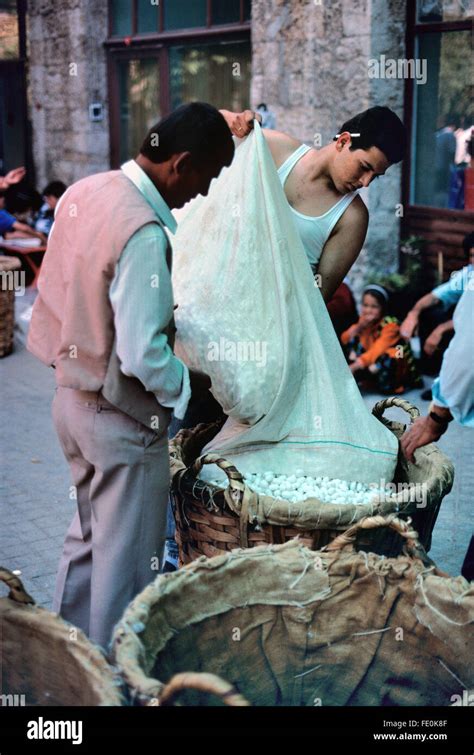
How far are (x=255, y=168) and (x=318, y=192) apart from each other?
0.31 m

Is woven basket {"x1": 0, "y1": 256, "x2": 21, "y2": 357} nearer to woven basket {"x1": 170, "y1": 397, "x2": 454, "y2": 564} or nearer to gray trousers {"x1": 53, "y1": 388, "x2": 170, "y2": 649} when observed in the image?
woven basket {"x1": 170, "y1": 397, "x2": 454, "y2": 564}

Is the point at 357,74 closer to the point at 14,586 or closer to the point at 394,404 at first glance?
the point at 394,404

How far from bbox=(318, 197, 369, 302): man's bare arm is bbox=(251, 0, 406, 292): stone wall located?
13.0 feet

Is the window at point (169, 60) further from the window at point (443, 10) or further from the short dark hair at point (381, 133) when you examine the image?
the short dark hair at point (381, 133)

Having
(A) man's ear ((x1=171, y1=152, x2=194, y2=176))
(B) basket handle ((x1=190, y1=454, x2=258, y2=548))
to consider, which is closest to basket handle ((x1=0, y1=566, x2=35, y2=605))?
(B) basket handle ((x1=190, y1=454, x2=258, y2=548))

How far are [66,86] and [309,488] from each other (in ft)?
27.8

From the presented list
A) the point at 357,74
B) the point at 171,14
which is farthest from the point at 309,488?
the point at 171,14

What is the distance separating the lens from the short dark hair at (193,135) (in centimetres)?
241

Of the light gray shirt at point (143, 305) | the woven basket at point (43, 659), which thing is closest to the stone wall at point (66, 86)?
the light gray shirt at point (143, 305)

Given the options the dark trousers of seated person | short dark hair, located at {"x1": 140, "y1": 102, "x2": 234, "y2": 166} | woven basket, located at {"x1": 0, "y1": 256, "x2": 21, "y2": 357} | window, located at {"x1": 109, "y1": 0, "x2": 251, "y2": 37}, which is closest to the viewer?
short dark hair, located at {"x1": 140, "y1": 102, "x2": 234, "y2": 166}

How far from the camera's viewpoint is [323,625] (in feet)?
8.12

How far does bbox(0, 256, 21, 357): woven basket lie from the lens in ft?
22.1

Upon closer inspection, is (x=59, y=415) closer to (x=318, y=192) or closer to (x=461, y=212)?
(x=318, y=192)

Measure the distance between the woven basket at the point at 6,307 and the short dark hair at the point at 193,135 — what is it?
442 cm
